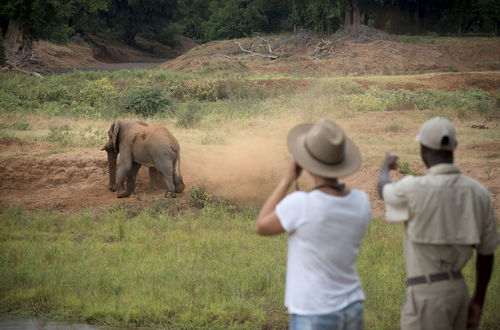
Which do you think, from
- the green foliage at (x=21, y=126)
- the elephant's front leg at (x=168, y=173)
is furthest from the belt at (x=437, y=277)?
the green foliage at (x=21, y=126)

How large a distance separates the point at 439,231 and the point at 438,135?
0.59m

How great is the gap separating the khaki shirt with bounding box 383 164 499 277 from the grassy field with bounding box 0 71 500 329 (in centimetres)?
321

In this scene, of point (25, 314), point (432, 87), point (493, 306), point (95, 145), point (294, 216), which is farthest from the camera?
point (432, 87)

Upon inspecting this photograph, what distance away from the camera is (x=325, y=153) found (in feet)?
14.4

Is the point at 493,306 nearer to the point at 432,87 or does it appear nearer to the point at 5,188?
the point at 5,188

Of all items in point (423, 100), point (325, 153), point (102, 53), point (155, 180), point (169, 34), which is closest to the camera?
point (325, 153)

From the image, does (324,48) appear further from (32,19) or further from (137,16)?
(137,16)

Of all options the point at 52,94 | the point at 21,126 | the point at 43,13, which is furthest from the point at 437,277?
the point at 43,13

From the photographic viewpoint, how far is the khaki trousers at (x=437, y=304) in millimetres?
4637

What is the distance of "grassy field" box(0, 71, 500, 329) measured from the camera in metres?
8.59

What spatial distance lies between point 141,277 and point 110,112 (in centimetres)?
1401

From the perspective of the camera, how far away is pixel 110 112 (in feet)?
74.9

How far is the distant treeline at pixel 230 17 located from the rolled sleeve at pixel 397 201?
34031 mm

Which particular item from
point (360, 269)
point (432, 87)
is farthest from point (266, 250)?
point (432, 87)
